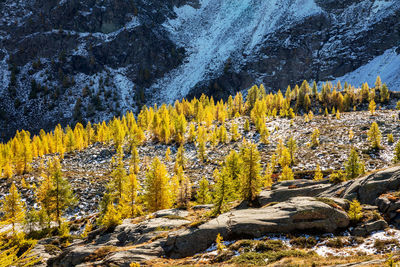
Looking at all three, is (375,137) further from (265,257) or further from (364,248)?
(265,257)

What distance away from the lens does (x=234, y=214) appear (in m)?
23.4

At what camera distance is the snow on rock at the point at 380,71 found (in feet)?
504

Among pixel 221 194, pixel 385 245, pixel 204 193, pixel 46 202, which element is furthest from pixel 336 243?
pixel 46 202

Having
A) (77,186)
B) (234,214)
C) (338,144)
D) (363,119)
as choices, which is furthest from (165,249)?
(363,119)

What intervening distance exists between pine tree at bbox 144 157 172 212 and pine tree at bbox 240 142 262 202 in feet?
41.3

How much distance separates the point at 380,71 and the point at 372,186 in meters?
178

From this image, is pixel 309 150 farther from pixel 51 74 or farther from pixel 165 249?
pixel 51 74

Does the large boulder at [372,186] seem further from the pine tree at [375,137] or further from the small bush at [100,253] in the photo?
the pine tree at [375,137]

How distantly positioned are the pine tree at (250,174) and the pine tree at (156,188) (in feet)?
41.3

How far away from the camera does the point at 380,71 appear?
164 metres

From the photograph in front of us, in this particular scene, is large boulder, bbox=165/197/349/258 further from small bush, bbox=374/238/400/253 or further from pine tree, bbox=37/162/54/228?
pine tree, bbox=37/162/54/228

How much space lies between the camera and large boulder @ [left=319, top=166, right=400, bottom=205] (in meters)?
21.2

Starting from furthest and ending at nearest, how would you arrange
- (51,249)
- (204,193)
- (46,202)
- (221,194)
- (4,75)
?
(4,75) < (204,193) < (46,202) < (51,249) < (221,194)

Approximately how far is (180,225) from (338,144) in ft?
182
